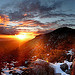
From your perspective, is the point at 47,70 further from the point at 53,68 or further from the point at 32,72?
the point at 32,72

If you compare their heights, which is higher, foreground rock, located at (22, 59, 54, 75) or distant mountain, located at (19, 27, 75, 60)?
distant mountain, located at (19, 27, 75, 60)

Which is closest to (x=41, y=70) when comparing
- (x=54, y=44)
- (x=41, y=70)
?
(x=41, y=70)

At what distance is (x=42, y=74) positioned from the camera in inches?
330

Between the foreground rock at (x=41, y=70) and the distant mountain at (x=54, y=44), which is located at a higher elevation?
the distant mountain at (x=54, y=44)

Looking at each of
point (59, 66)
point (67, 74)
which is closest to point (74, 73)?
point (67, 74)

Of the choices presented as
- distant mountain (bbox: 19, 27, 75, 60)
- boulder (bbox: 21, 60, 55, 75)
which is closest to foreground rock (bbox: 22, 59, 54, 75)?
boulder (bbox: 21, 60, 55, 75)

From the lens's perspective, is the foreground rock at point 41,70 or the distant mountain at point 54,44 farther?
the distant mountain at point 54,44

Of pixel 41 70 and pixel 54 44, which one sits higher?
pixel 54 44

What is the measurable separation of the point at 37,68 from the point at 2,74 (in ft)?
12.5

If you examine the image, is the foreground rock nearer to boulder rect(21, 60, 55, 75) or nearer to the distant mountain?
boulder rect(21, 60, 55, 75)

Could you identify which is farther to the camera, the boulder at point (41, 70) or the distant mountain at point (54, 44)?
the distant mountain at point (54, 44)

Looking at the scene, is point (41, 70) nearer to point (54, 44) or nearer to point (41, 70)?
point (41, 70)

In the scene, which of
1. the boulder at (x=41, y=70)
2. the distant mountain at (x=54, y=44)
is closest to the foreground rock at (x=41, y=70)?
the boulder at (x=41, y=70)

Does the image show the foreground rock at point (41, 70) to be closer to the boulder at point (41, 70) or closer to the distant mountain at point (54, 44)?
the boulder at point (41, 70)
